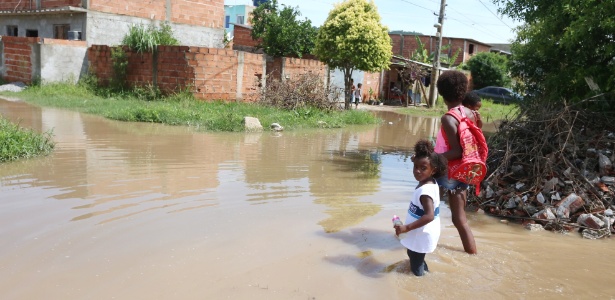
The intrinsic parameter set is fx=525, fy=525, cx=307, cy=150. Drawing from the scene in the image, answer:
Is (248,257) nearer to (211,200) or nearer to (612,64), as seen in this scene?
(211,200)

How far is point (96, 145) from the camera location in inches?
350

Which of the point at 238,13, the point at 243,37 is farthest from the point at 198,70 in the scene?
the point at 238,13

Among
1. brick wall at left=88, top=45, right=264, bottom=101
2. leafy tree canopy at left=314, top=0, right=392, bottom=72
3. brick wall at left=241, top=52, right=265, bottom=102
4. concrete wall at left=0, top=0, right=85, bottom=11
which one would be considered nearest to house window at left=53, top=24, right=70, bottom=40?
concrete wall at left=0, top=0, right=85, bottom=11

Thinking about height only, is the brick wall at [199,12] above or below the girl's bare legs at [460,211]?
above

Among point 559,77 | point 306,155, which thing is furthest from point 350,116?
point 559,77

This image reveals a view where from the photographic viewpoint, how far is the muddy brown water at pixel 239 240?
3.63 m

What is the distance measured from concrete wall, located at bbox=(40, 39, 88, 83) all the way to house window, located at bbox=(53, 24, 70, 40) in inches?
79.6

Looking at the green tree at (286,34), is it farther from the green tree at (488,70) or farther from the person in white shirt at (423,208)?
the person in white shirt at (423,208)

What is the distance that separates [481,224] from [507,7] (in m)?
4.96

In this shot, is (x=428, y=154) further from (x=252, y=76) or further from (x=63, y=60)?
(x=63, y=60)

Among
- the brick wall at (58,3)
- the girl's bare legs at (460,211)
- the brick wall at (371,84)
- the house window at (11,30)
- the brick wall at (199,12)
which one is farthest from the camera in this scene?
the brick wall at (371,84)

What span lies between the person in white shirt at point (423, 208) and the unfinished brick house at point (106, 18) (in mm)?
18017

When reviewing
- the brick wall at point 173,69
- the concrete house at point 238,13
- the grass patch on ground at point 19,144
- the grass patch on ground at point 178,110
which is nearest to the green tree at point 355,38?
the grass patch on ground at point 178,110

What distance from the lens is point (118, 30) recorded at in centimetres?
2003
